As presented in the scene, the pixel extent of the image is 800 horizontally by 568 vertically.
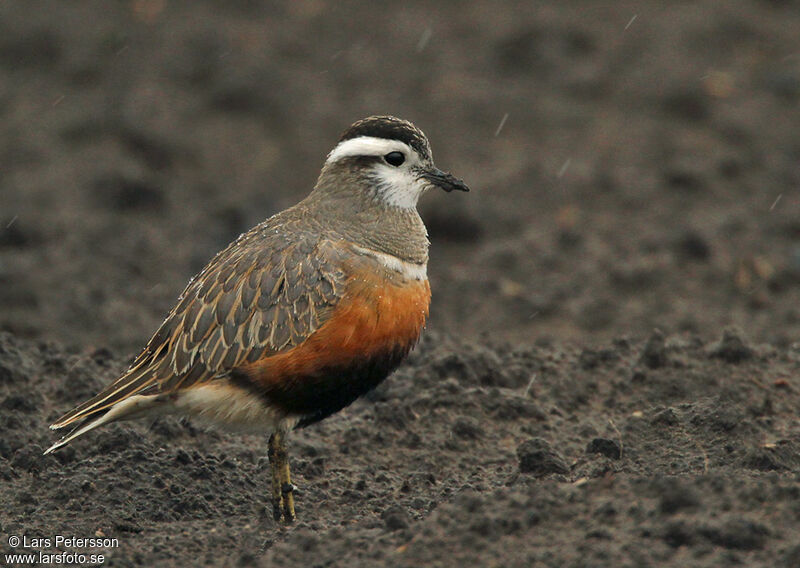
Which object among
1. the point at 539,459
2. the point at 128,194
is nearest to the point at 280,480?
the point at 539,459

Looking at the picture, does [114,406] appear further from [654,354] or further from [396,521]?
[654,354]

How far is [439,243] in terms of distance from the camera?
13.8m

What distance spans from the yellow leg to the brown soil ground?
25 cm

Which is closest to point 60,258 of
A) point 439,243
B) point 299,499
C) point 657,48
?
point 439,243

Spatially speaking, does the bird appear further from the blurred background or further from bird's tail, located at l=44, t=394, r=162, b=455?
the blurred background

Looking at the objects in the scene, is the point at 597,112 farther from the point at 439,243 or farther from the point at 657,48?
the point at 439,243

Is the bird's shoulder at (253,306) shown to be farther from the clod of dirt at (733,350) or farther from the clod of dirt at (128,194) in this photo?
the clod of dirt at (128,194)

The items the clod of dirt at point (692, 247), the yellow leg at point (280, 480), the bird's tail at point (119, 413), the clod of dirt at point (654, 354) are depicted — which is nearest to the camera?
the bird's tail at point (119, 413)

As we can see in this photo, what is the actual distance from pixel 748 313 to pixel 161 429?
6.13 metres

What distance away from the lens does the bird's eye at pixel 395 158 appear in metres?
7.94

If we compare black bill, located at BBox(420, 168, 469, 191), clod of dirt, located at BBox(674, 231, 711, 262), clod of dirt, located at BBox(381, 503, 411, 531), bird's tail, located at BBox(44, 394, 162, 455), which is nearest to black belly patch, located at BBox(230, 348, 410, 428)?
bird's tail, located at BBox(44, 394, 162, 455)

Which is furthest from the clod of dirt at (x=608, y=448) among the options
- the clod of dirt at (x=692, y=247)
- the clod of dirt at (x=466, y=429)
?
the clod of dirt at (x=692, y=247)

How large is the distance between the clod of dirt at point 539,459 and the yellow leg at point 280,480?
56.9 inches

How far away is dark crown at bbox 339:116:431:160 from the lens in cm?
789
